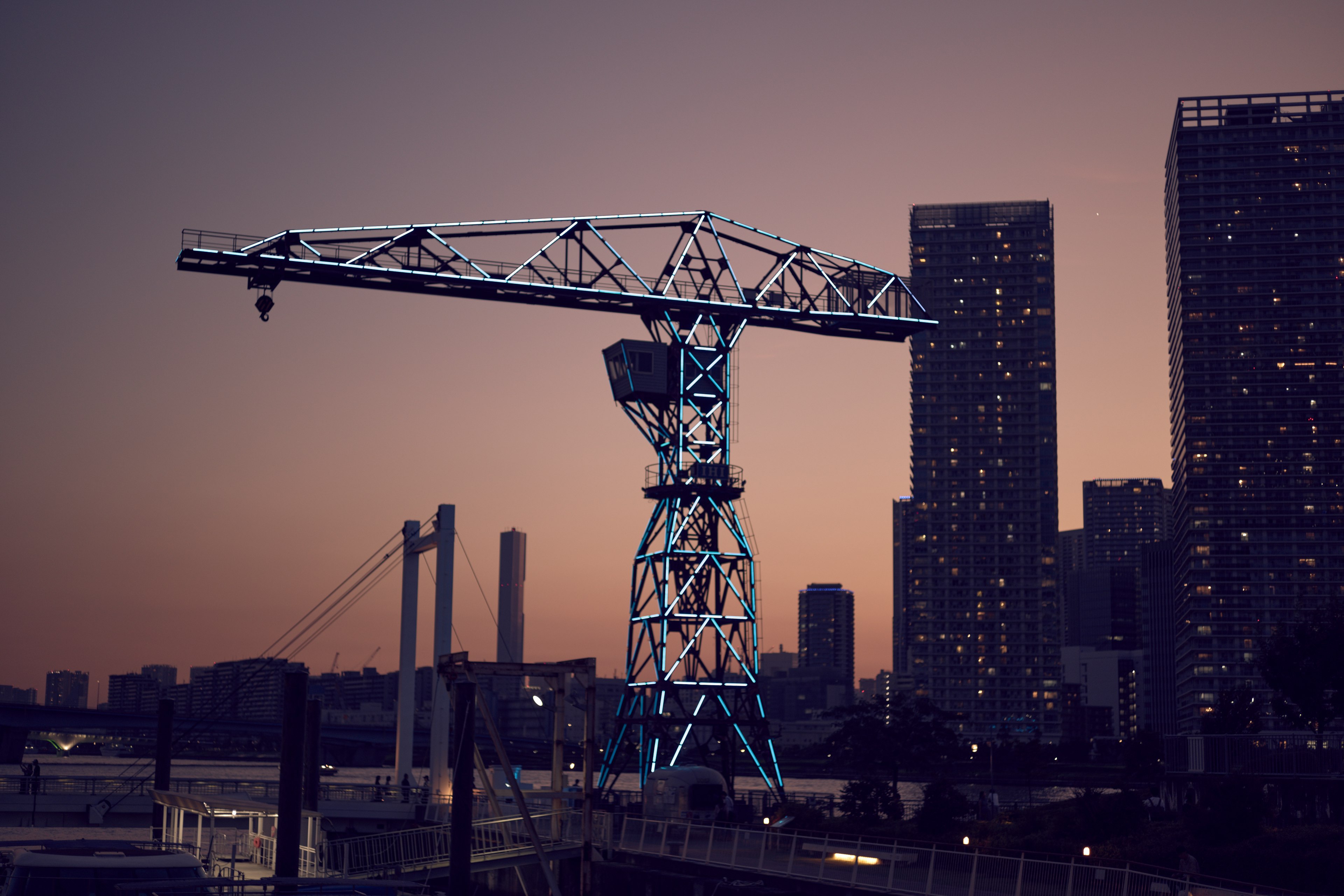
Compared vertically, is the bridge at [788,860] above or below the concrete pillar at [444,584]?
below

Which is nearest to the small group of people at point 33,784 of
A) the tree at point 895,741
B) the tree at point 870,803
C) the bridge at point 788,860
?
the bridge at point 788,860

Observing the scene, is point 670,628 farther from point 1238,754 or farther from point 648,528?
point 1238,754

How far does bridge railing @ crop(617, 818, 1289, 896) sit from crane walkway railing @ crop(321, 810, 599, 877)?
258 centimetres

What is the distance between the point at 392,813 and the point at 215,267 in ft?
75.9

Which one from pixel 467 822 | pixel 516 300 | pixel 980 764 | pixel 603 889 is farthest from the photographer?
pixel 980 764

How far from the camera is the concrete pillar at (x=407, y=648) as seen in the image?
220 feet

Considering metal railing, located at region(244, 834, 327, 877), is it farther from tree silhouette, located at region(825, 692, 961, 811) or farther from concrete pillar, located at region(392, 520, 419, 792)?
tree silhouette, located at region(825, 692, 961, 811)

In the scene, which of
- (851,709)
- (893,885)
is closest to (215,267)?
(893,885)

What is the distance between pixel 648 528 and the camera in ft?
232

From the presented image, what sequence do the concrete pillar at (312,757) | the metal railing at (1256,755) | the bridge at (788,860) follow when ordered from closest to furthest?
the bridge at (788,860), the metal railing at (1256,755), the concrete pillar at (312,757)

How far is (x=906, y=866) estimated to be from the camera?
36.7 metres

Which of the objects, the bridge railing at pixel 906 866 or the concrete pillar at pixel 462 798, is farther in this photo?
the concrete pillar at pixel 462 798

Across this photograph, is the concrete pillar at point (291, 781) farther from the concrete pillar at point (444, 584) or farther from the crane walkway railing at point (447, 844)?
the concrete pillar at point (444, 584)

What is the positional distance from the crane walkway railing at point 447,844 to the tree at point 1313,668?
112ft
